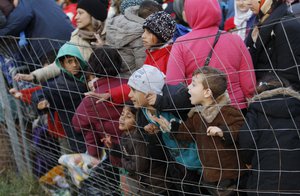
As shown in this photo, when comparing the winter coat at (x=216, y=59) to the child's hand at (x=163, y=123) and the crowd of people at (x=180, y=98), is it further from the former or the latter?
the child's hand at (x=163, y=123)

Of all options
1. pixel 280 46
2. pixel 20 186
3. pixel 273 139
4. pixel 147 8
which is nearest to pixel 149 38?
pixel 147 8

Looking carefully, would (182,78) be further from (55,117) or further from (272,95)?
(55,117)

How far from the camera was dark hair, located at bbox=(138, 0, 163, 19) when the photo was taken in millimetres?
5122

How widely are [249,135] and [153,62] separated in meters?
1.15

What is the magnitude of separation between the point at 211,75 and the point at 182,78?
49 cm

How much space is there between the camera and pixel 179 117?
4.01m

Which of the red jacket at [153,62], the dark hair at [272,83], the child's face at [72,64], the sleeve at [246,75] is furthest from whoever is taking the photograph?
the child's face at [72,64]

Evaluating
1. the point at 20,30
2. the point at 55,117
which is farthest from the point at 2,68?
the point at 55,117

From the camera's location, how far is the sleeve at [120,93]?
14.7 feet

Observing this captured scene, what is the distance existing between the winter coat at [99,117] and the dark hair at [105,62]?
0.07m

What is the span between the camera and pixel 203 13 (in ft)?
14.1

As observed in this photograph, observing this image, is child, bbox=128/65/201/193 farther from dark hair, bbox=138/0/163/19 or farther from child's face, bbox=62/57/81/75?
dark hair, bbox=138/0/163/19

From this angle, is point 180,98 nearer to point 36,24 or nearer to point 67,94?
point 67,94

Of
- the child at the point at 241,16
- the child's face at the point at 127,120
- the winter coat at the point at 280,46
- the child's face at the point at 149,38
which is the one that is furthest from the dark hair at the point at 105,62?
the child at the point at 241,16
